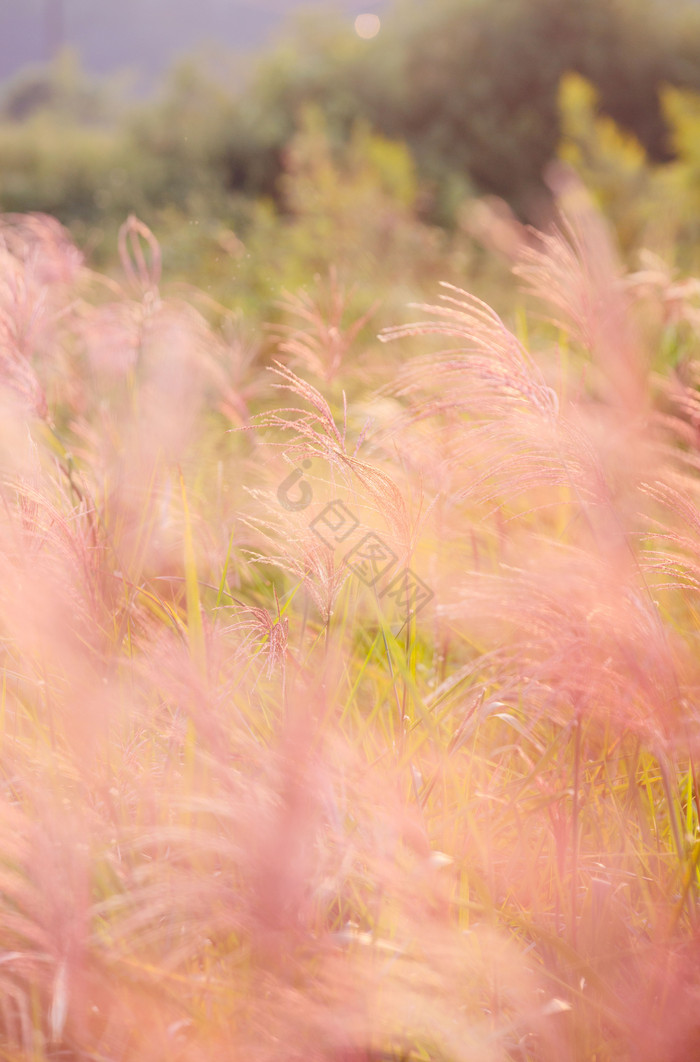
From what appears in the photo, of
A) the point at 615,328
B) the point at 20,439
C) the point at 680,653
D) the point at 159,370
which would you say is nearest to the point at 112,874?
the point at 20,439

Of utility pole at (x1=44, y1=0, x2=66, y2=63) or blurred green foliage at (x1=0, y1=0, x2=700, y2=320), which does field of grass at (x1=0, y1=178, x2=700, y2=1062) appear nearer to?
blurred green foliage at (x1=0, y1=0, x2=700, y2=320)

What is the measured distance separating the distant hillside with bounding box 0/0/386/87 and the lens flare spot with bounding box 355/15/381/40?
372 inches

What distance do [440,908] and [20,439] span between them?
2.96ft

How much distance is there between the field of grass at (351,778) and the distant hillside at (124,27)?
21224 mm

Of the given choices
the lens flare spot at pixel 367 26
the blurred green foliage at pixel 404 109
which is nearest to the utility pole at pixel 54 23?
the blurred green foliage at pixel 404 109

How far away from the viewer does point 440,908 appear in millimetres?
732

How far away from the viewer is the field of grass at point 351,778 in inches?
28.1

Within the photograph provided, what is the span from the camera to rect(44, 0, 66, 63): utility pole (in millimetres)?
16009

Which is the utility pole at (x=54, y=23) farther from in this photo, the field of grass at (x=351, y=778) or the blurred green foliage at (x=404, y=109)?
the field of grass at (x=351, y=778)

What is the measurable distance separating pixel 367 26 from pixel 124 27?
12.4 meters

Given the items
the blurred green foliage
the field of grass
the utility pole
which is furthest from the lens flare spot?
the field of grass

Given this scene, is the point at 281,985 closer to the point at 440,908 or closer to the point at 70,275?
the point at 440,908

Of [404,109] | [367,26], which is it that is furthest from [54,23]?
[404,109]

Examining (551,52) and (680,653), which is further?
(551,52)
